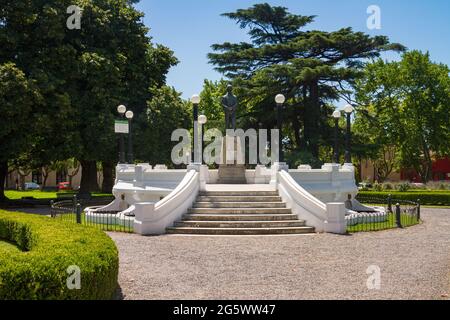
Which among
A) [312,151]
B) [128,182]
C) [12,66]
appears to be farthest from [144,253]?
[312,151]

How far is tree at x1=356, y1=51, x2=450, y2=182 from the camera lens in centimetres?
4994

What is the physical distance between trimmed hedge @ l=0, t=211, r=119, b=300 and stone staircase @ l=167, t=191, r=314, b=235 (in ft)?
22.3

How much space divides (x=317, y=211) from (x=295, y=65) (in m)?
19.7

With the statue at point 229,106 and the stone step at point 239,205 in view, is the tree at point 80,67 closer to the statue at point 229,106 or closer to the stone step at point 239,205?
the statue at point 229,106

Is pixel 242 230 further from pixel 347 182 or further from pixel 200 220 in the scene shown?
pixel 347 182

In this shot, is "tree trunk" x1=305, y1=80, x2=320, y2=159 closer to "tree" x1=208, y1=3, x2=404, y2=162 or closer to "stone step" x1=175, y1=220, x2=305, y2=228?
"tree" x1=208, y1=3, x2=404, y2=162

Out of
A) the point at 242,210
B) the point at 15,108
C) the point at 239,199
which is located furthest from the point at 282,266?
the point at 15,108

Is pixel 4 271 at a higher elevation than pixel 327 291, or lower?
higher

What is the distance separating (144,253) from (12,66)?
764 inches

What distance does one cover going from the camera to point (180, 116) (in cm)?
3794

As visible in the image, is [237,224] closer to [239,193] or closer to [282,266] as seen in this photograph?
[239,193]

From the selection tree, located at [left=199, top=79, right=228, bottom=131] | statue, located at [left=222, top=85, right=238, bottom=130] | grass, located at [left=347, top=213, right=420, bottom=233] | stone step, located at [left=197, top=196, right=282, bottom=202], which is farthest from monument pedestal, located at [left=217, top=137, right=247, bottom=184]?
tree, located at [left=199, top=79, right=228, bottom=131]

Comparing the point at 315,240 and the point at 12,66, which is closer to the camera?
the point at 315,240

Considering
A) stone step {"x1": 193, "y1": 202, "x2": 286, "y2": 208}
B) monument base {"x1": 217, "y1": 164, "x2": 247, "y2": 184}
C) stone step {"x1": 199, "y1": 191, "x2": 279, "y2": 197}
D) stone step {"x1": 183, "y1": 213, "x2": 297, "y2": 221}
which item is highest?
monument base {"x1": 217, "y1": 164, "x2": 247, "y2": 184}
